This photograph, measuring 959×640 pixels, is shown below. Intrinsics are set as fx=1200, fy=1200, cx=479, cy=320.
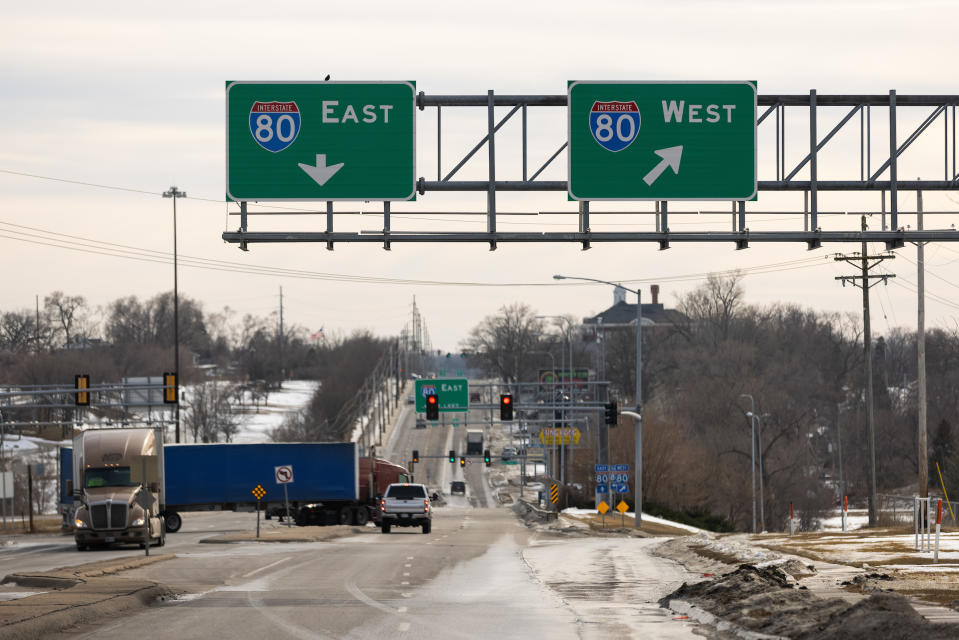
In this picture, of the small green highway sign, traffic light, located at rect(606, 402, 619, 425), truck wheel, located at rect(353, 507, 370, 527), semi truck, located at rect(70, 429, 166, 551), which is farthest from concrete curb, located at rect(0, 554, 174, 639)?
the small green highway sign

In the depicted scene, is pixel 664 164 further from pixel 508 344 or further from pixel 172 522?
pixel 508 344

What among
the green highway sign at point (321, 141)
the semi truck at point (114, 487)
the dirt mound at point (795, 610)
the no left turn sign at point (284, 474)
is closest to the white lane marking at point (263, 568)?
the semi truck at point (114, 487)

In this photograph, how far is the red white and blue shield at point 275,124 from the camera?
68.9ft

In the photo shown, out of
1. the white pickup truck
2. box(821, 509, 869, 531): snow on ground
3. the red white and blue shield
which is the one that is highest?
the red white and blue shield

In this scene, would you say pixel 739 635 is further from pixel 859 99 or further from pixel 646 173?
pixel 859 99

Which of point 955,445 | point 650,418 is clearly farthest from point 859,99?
point 955,445

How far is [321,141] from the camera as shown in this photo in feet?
68.9

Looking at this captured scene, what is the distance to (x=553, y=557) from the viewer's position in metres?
32.0

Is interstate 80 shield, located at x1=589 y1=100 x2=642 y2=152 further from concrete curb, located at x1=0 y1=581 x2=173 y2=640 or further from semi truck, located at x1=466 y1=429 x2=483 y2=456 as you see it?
semi truck, located at x1=466 y1=429 x2=483 y2=456

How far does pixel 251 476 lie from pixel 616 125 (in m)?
37.6

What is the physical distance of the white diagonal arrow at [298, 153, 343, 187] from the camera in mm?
20906

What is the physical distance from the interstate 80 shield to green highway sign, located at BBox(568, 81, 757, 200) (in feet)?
0.06

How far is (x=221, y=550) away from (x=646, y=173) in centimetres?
2053

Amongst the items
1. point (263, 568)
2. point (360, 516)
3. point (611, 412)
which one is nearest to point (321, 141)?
point (263, 568)
